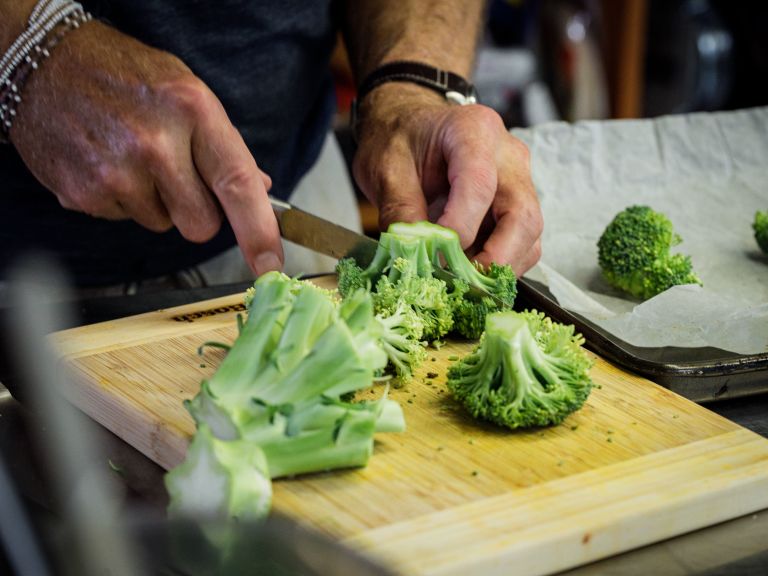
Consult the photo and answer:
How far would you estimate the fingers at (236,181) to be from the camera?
149cm

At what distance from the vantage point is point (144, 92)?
1.50 meters

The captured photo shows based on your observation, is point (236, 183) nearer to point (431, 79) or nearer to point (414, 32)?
point (431, 79)

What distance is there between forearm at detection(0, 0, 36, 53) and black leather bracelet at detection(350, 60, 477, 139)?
0.79 m

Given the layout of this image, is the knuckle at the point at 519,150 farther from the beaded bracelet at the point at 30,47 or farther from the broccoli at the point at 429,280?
the beaded bracelet at the point at 30,47

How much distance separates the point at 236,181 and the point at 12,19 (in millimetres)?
482

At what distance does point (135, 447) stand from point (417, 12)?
1.43 meters

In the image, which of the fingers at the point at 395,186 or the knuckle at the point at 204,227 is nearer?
the knuckle at the point at 204,227

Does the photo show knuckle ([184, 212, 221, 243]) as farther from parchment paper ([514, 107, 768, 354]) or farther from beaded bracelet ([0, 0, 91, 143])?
parchment paper ([514, 107, 768, 354])

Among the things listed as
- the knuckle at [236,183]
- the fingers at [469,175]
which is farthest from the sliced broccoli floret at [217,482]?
the fingers at [469,175]

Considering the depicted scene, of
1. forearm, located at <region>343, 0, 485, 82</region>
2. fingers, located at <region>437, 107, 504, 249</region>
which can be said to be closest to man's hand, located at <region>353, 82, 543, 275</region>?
fingers, located at <region>437, 107, 504, 249</region>

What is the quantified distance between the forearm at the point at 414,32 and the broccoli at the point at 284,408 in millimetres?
1199

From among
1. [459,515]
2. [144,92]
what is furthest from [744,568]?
[144,92]

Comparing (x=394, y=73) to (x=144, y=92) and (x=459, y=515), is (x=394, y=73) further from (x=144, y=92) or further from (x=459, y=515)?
(x=459, y=515)

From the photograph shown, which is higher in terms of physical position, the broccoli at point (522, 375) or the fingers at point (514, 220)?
the fingers at point (514, 220)
